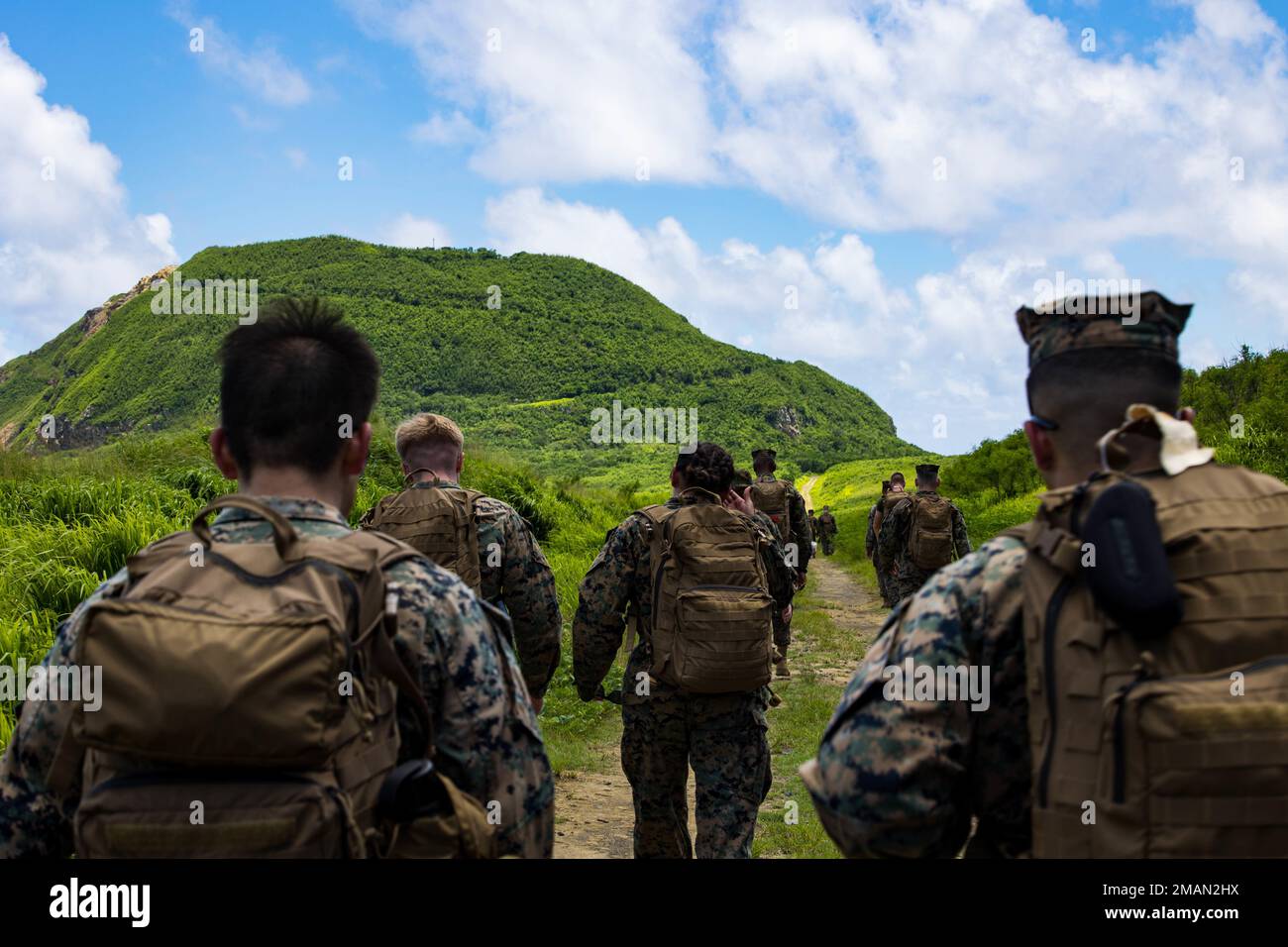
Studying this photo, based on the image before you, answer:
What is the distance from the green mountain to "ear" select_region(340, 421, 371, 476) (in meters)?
50.1

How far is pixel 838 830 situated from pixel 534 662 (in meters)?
3.10

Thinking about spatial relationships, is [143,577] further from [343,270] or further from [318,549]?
[343,270]

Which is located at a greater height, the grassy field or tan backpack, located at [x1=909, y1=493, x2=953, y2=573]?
tan backpack, located at [x1=909, y1=493, x2=953, y2=573]

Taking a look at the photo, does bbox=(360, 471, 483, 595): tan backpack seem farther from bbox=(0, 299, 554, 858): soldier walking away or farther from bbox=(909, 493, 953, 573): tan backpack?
bbox=(909, 493, 953, 573): tan backpack

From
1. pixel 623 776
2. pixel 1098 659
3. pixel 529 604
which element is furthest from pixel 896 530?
pixel 1098 659

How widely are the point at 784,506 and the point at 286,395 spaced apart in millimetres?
10380

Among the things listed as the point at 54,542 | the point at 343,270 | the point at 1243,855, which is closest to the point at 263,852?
the point at 1243,855

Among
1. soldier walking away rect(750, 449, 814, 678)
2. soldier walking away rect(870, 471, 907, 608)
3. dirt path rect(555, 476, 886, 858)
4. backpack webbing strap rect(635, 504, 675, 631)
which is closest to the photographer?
backpack webbing strap rect(635, 504, 675, 631)

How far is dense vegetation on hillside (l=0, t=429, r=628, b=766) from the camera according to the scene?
6.18 m

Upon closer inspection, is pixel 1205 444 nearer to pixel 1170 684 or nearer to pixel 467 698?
pixel 1170 684

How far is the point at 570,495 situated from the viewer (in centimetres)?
1947

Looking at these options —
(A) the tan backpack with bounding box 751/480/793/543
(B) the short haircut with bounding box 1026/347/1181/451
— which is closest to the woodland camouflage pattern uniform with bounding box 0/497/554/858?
(B) the short haircut with bounding box 1026/347/1181/451

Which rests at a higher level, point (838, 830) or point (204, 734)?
point (204, 734)

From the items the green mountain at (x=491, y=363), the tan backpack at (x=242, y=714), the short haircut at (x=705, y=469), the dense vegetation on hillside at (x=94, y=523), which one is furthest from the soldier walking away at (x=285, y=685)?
the green mountain at (x=491, y=363)
